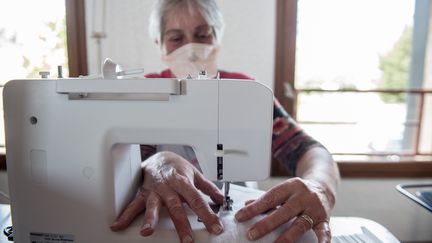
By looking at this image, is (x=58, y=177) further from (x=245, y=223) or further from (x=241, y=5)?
(x=241, y=5)

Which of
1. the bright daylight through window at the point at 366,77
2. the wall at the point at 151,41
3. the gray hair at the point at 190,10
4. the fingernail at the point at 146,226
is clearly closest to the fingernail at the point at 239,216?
the fingernail at the point at 146,226

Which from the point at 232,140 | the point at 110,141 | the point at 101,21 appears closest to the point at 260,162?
the point at 232,140

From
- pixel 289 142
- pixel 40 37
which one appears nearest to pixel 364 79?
pixel 289 142

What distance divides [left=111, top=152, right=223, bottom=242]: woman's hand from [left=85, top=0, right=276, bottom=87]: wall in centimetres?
108

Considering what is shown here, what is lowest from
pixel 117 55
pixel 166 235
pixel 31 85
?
pixel 166 235

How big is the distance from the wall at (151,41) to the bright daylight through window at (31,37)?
0.68 ft

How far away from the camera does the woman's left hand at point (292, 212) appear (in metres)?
0.54

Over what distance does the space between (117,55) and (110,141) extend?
126 centimetres

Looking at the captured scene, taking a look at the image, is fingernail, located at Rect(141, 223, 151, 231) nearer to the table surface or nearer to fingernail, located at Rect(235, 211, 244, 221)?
fingernail, located at Rect(235, 211, 244, 221)

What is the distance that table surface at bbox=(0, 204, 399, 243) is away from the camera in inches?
23.9

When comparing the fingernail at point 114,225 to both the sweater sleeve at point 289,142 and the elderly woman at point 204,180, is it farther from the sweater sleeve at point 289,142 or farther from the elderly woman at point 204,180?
the sweater sleeve at point 289,142

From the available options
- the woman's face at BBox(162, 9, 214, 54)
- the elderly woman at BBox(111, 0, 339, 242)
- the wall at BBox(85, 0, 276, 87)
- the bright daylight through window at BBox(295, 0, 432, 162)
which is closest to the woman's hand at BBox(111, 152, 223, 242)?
the elderly woman at BBox(111, 0, 339, 242)

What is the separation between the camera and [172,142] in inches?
21.7

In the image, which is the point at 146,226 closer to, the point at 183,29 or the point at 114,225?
the point at 114,225
